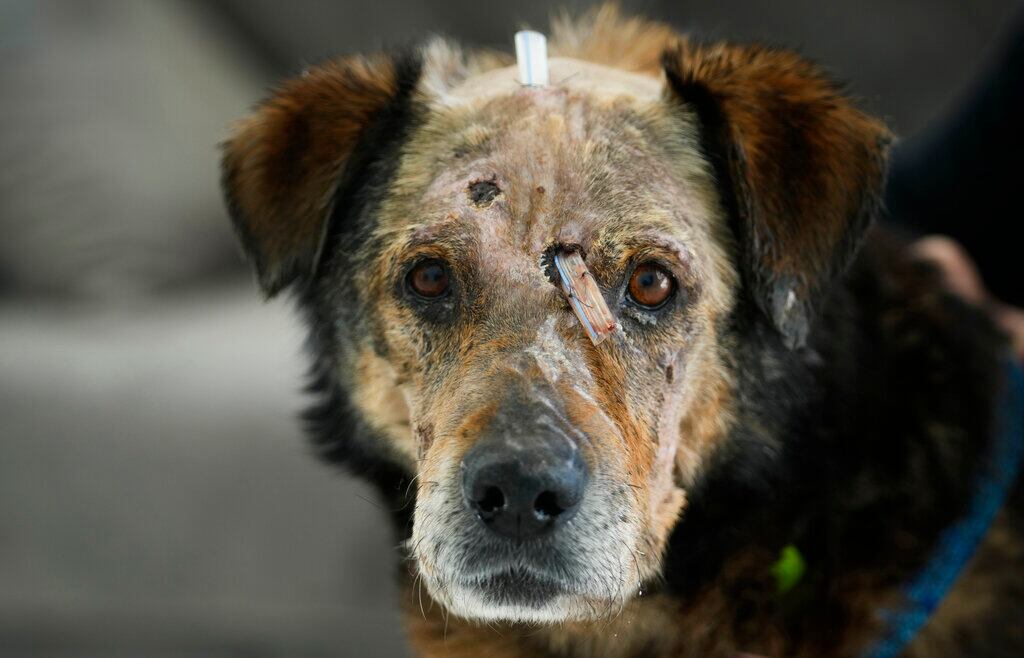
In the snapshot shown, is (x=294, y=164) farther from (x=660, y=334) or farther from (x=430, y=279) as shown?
(x=660, y=334)

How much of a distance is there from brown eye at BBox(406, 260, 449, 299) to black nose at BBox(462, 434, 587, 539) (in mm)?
354

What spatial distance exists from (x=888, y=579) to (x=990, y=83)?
1464 mm

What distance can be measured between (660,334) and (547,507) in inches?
15.3

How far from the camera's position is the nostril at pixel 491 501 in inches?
52.3

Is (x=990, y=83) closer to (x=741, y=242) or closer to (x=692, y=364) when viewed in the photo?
(x=741, y=242)

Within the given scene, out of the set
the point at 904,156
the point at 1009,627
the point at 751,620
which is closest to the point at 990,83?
the point at 904,156

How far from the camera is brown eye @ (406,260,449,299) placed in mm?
1619

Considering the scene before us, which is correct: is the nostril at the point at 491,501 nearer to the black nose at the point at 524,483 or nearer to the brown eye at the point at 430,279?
the black nose at the point at 524,483

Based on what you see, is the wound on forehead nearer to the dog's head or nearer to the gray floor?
the dog's head

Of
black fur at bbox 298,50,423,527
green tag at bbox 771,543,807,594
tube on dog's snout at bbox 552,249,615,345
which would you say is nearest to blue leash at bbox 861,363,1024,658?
green tag at bbox 771,543,807,594

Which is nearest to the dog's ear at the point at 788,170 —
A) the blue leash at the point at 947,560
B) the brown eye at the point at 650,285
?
the brown eye at the point at 650,285

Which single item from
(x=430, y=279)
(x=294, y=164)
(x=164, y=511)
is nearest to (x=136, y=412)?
(x=164, y=511)

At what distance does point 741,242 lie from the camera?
66.4 inches

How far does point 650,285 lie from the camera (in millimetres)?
1579
